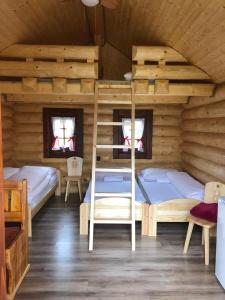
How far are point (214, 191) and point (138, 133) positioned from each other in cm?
305

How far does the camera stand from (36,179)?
5027 mm

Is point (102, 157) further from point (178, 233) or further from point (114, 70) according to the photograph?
point (178, 233)

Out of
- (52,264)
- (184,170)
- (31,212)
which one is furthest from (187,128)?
(52,264)

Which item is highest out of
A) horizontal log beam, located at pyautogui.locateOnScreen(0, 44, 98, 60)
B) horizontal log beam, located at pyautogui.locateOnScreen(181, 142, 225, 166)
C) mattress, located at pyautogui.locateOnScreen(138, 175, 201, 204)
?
horizontal log beam, located at pyautogui.locateOnScreen(0, 44, 98, 60)

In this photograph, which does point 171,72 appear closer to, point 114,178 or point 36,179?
point 114,178

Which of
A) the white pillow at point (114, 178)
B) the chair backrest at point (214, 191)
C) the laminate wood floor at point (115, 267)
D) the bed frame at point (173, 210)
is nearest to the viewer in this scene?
the laminate wood floor at point (115, 267)

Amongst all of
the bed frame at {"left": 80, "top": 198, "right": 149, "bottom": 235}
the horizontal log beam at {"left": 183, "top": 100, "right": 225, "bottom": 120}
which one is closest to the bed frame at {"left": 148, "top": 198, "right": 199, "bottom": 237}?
the bed frame at {"left": 80, "top": 198, "right": 149, "bottom": 235}

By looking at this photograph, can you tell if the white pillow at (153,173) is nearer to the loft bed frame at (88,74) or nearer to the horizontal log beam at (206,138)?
the horizontal log beam at (206,138)

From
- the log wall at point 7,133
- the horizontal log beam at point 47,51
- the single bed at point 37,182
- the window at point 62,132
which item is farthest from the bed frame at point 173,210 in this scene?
the log wall at point 7,133

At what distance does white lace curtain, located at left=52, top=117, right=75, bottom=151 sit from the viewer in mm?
6465

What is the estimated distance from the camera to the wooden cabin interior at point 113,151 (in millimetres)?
2867

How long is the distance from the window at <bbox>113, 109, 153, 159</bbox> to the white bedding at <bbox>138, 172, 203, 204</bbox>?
45.4 inches

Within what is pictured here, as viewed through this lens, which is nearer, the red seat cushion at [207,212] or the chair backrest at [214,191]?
the red seat cushion at [207,212]

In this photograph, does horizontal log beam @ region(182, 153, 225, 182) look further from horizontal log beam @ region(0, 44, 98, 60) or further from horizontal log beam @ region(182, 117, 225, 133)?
horizontal log beam @ region(0, 44, 98, 60)
